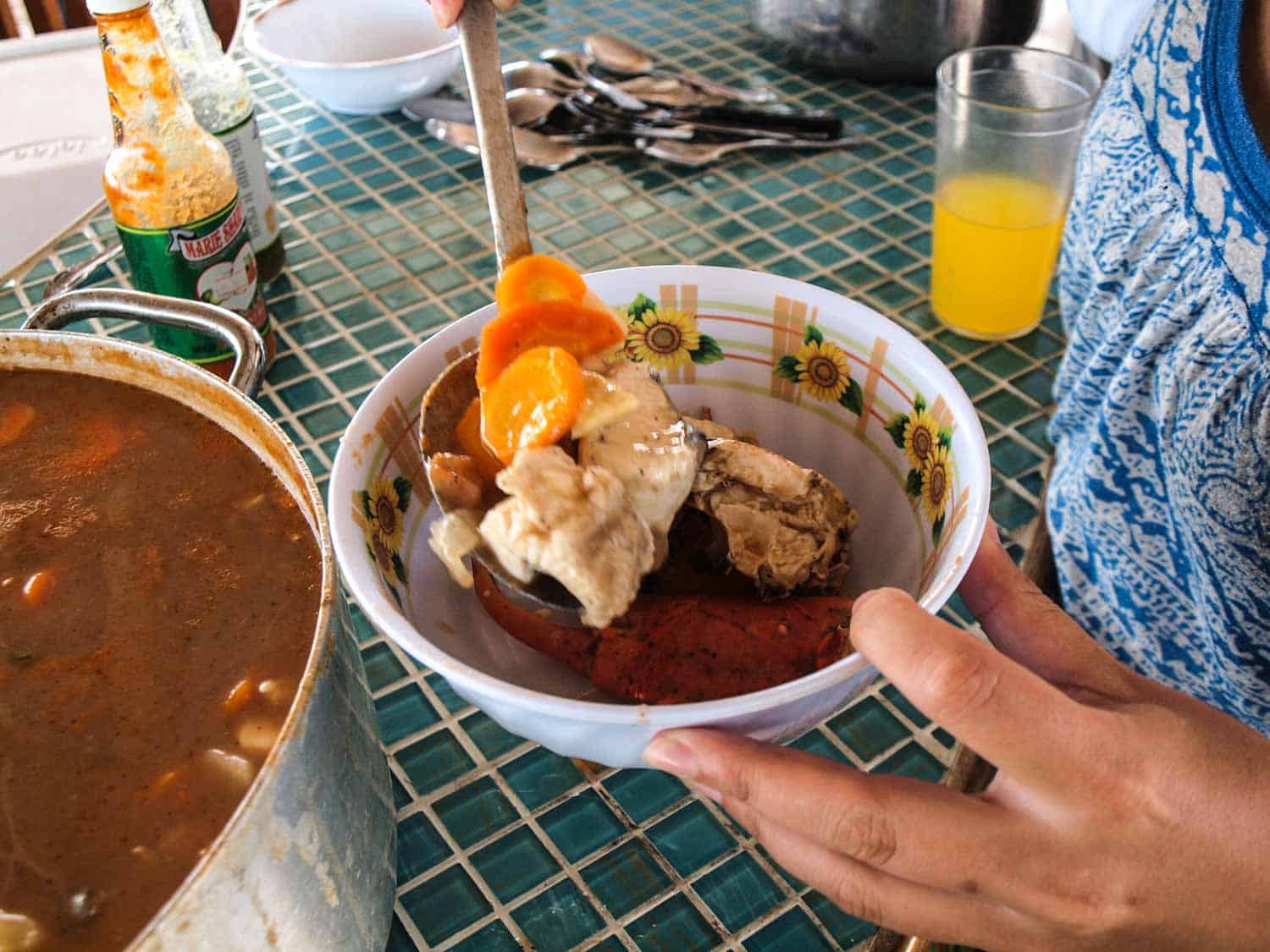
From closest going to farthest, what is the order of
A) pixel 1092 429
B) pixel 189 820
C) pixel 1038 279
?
1. pixel 189 820
2. pixel 1092 429
3. pixel 1038 279

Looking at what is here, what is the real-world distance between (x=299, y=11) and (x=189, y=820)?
1332 millimetres

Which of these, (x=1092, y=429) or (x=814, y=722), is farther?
(x=1092, y=429)

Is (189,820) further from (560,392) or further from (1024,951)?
(1024,951)

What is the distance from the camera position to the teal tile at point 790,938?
657 mm

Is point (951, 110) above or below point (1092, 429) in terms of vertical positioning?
above

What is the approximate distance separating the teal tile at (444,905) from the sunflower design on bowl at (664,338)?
0.39m

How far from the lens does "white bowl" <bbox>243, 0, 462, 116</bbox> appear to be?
56.5 inches

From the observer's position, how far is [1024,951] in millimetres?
562

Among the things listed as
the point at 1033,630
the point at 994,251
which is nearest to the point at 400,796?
the point at 1033,630

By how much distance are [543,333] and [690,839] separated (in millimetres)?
365

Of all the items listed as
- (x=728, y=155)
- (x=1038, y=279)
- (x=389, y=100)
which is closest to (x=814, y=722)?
(x=1038, y=279)

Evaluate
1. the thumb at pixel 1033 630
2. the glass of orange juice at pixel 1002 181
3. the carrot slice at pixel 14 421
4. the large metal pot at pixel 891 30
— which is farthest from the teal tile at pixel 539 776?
the large metal pot at pixel 891 30

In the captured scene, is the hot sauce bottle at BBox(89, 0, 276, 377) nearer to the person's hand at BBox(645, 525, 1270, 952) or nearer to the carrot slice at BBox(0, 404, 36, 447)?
the carrot slice at BBox(0, 404, 36, 447)

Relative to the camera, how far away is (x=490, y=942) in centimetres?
66
